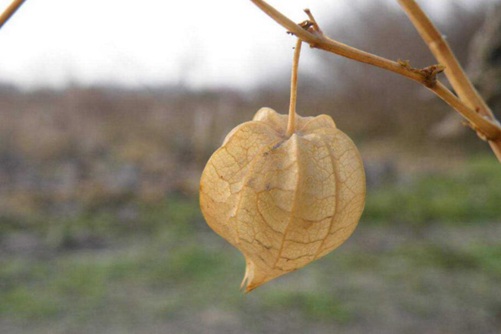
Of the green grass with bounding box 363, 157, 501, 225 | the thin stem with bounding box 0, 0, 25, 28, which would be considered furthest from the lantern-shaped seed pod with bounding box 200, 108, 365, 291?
the green grass with bounding box 363, 157, 501, 225

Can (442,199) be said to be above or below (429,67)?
below

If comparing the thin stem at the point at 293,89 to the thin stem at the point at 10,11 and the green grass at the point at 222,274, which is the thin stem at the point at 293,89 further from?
the green grass at the point at 222,274

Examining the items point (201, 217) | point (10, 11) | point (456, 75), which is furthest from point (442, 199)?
point (10, 11)

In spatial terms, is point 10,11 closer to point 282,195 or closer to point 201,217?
point 282,195

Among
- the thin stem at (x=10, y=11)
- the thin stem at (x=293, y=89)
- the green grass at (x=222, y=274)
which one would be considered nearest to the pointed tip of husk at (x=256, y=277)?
the thin stem at (x=293, y=89)

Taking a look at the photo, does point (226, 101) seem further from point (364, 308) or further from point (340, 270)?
point (364, 308)

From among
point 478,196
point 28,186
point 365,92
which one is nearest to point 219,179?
point 478,196
